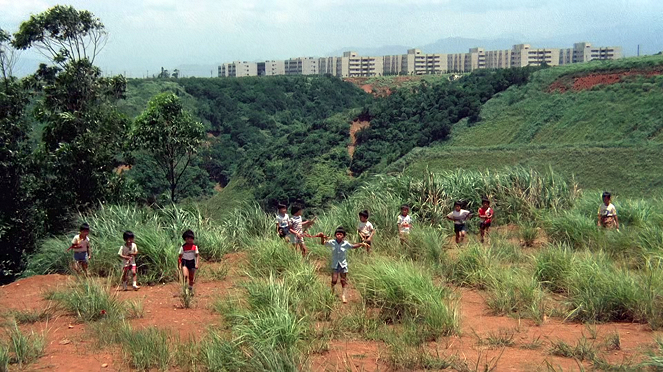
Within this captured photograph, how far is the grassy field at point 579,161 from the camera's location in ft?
112

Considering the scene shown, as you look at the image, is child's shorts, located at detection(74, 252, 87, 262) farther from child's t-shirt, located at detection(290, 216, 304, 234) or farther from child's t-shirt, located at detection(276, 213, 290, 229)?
child's t-shirt, located at detection(290, 216, 304, 234)

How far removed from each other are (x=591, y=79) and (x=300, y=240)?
46.2 meters

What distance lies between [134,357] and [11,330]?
5.78ft

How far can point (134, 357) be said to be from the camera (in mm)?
6184

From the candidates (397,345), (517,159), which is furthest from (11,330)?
(517,159)

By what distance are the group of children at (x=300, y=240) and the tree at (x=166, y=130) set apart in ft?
25.7

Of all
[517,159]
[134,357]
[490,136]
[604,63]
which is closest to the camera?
[134,357]

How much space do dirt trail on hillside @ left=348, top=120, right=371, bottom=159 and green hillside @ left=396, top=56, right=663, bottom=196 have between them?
7.52 meters

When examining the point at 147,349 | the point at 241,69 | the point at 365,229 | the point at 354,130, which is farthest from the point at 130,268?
the point at 241,69

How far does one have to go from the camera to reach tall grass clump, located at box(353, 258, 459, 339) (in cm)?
686

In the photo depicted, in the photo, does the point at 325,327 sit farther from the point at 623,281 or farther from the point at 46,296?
the point at 46,296

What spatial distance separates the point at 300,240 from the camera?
1053 centimetres

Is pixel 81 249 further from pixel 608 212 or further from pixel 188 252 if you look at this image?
pixel 608 212

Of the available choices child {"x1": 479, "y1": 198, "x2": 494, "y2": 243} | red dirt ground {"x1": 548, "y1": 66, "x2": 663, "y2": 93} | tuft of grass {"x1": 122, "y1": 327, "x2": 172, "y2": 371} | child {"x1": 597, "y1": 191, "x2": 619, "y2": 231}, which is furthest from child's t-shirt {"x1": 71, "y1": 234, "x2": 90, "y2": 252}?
red dirt ground {"x1": 548, "y1": 66, "x2": 663, "y2": 93}
